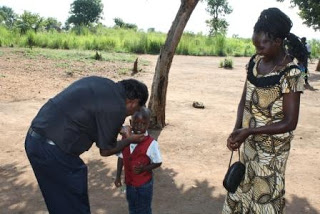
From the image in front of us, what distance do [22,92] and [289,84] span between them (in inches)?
335

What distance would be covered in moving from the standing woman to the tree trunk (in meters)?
3.61

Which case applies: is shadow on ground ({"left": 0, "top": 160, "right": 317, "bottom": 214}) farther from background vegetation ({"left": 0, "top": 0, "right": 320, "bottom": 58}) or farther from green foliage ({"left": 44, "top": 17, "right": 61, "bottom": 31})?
green foliage ({"left": 44, "top": 17, "right": 61, "bottom": 31})

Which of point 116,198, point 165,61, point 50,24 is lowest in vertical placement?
point 116,198

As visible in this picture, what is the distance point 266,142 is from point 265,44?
677 millimetres

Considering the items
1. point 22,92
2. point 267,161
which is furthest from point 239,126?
point 22,92

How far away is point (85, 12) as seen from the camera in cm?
5778

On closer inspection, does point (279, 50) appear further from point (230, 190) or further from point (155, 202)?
point (155, 202)

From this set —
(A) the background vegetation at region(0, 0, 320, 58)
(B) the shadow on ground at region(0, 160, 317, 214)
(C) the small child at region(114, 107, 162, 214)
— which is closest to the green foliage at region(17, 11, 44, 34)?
(A) the background vegetation at region(0, 0, 320, 58)

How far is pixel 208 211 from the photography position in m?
4.05

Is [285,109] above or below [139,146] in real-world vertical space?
above

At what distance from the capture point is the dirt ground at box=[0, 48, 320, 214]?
420 centimetres

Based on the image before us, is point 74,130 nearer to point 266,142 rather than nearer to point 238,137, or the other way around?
point 238,137

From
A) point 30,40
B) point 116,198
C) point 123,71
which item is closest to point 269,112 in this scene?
point 116,198

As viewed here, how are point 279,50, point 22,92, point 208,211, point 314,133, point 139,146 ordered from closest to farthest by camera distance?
point 279,50 < point 139,146 < point 208,211 < point 314,133 < point 22,92
